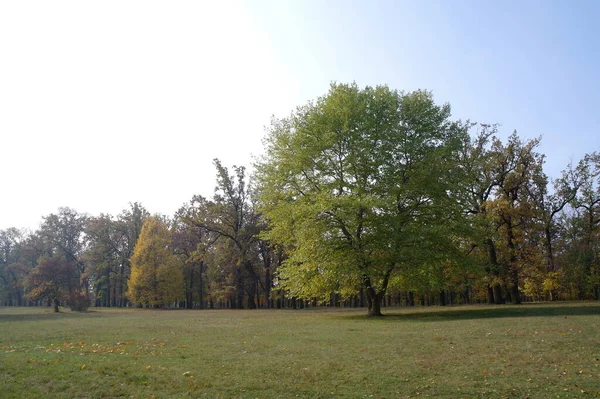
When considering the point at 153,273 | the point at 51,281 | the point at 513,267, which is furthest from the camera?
the point at 153,273

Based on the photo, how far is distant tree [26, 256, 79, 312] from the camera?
52969mm

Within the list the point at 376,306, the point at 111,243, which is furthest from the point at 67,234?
the point at 376,306

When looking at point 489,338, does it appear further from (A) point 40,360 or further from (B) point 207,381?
(A) point 40,360

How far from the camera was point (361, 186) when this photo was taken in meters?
29.1

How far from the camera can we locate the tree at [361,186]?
2748 centimetres

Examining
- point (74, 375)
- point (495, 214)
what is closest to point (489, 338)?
point (74, 375)

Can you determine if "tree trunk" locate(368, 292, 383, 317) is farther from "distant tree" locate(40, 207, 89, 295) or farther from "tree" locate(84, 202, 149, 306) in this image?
"distant tree" locate(40, 207, 89, 295)

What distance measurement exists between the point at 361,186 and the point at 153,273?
4653cm

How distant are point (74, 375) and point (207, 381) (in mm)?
3028

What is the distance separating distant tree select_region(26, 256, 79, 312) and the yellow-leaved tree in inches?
376

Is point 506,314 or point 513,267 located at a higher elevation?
point 513,267

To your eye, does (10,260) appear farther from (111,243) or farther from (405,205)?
(405,205)

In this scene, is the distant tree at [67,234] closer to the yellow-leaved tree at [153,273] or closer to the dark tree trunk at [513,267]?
the yellow-leaved tree at [153,273]

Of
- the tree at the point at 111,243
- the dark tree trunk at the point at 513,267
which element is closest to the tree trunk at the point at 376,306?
the dark tree trunk at the point at 513,267
